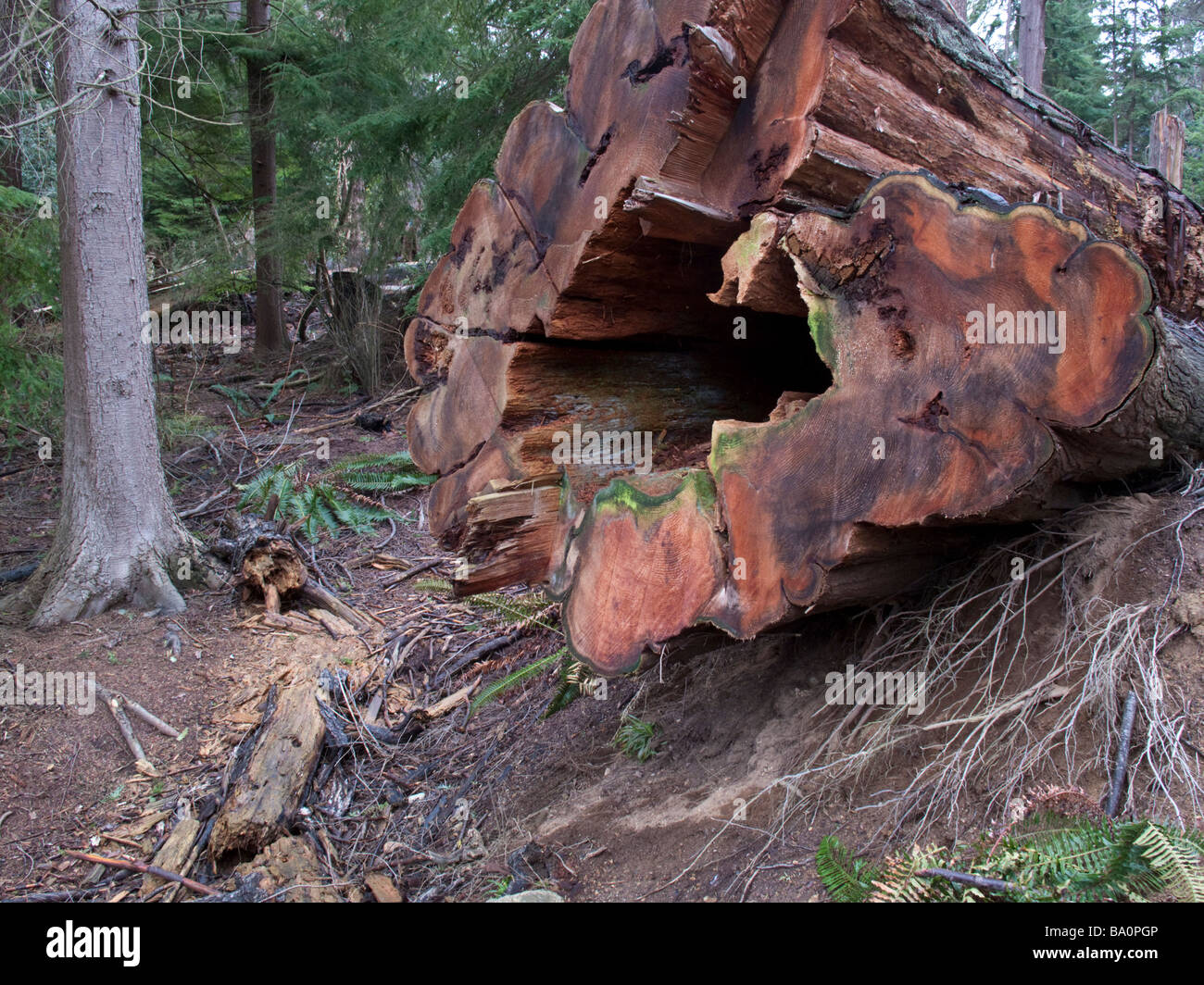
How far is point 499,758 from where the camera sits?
152 inches

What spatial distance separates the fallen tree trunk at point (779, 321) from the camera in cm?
201

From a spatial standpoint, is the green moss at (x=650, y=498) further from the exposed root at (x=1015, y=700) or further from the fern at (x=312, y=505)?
the fern at (x=312, y=505)

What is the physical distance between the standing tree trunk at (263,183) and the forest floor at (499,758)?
5.73 m

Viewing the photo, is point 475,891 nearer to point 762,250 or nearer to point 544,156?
point 762,250

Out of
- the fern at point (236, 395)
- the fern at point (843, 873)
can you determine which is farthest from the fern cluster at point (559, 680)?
the fern at point (236, 395)

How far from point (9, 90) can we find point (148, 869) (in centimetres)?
568

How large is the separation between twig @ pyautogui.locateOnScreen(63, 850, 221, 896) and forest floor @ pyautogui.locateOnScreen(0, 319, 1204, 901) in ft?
0.19

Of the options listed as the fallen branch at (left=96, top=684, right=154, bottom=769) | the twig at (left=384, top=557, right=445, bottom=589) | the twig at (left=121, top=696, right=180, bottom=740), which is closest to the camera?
the fallen branch at (left=96, top=684, right=154, bottom=769)

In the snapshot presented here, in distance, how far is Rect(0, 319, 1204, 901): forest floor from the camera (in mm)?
2391

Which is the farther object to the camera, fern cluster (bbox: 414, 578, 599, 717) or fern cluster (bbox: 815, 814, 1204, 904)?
fern cluster (bbox: 414, 578, 599, 717)

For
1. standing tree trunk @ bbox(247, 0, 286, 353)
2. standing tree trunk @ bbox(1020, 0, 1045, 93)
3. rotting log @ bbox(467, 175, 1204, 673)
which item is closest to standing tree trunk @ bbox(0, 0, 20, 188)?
standing tree trunk @ bbox(247, 0, 286, 353)

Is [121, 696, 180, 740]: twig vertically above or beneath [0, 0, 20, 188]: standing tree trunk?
beneath

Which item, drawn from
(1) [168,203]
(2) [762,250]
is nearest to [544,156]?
(2) [762,250]

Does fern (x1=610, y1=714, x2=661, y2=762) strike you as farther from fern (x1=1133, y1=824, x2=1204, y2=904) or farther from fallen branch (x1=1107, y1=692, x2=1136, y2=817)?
fern (x1=1133, y1=824, x2=1204, y2=904)
